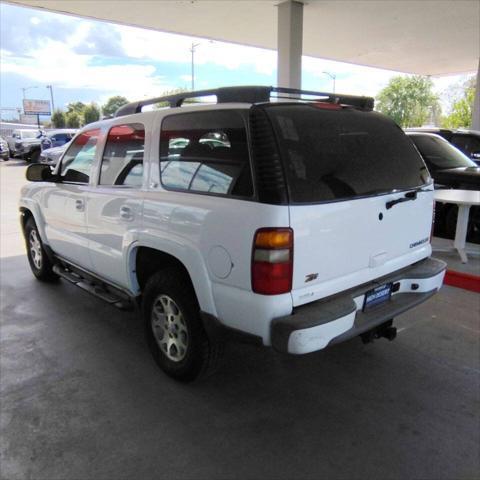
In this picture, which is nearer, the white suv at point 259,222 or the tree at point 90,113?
the white suv at point 259,222

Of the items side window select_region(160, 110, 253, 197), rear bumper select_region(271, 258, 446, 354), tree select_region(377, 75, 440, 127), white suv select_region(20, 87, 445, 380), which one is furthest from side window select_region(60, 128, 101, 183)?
tree select_region(377, 75, 440, 127)

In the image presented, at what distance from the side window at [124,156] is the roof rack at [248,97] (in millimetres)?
305

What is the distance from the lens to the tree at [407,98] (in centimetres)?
5266

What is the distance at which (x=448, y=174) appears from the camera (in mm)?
7555

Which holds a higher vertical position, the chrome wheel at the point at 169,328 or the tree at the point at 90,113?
the tree at the point at 90,113

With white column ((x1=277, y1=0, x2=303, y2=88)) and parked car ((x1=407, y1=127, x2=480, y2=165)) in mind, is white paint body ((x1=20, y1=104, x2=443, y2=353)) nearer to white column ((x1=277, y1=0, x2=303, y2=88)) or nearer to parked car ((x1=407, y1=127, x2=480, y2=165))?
parked car ((x1=407, y1=127, x2=480, y2=165))

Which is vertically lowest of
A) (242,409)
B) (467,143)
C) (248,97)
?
(242,409)

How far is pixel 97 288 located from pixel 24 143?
26057 mm

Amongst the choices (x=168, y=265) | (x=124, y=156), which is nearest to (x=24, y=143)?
(x=124, y=156)

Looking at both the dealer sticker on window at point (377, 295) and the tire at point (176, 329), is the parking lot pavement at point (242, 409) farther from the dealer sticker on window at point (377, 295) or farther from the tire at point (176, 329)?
the dealer sticker on window at point (377, 295)

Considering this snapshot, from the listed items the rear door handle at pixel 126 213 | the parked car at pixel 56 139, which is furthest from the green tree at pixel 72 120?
the rear door handle at pixel 126 213

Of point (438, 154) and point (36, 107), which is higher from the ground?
point (36, 107)

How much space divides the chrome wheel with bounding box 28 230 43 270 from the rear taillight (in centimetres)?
378

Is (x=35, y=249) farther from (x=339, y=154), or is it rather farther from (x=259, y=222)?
(x=339, y=154)
